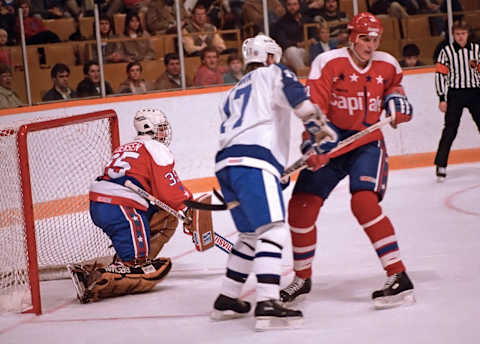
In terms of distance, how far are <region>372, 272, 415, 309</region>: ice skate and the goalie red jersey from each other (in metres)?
0.63

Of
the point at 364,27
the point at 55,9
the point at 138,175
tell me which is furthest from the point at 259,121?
the point at 55,9

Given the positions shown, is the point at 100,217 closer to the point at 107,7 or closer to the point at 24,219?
the point at 24,219

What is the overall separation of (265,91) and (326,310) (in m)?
0.89

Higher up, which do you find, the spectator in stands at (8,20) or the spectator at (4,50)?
the spectator in stands at (8,20)

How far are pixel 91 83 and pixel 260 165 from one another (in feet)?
13.7

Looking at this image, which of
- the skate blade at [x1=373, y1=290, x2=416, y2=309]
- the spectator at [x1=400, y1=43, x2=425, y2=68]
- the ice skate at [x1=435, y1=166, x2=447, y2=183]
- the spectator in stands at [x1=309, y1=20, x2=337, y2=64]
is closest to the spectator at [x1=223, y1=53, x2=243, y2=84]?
the spectator in stands at [x1=309, y1=20, x2=337, y2=64]

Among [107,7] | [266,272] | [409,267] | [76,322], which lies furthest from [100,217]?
[107,7]

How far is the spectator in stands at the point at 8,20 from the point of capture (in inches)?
272

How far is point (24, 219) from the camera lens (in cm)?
371

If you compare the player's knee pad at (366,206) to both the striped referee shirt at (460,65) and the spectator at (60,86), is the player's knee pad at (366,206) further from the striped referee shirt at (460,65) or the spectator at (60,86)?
the spectator at (60,86)

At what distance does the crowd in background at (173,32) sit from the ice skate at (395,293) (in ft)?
13.9

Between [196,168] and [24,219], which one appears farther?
[196,168]

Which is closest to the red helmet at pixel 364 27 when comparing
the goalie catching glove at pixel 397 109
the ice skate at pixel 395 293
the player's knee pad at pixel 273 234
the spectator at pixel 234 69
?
the goalie catching glove at pixel 397 109

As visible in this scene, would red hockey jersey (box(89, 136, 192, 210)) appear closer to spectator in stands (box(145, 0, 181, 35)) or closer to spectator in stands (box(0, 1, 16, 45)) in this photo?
spectator in stands (box(0, 1, 16, 45))
